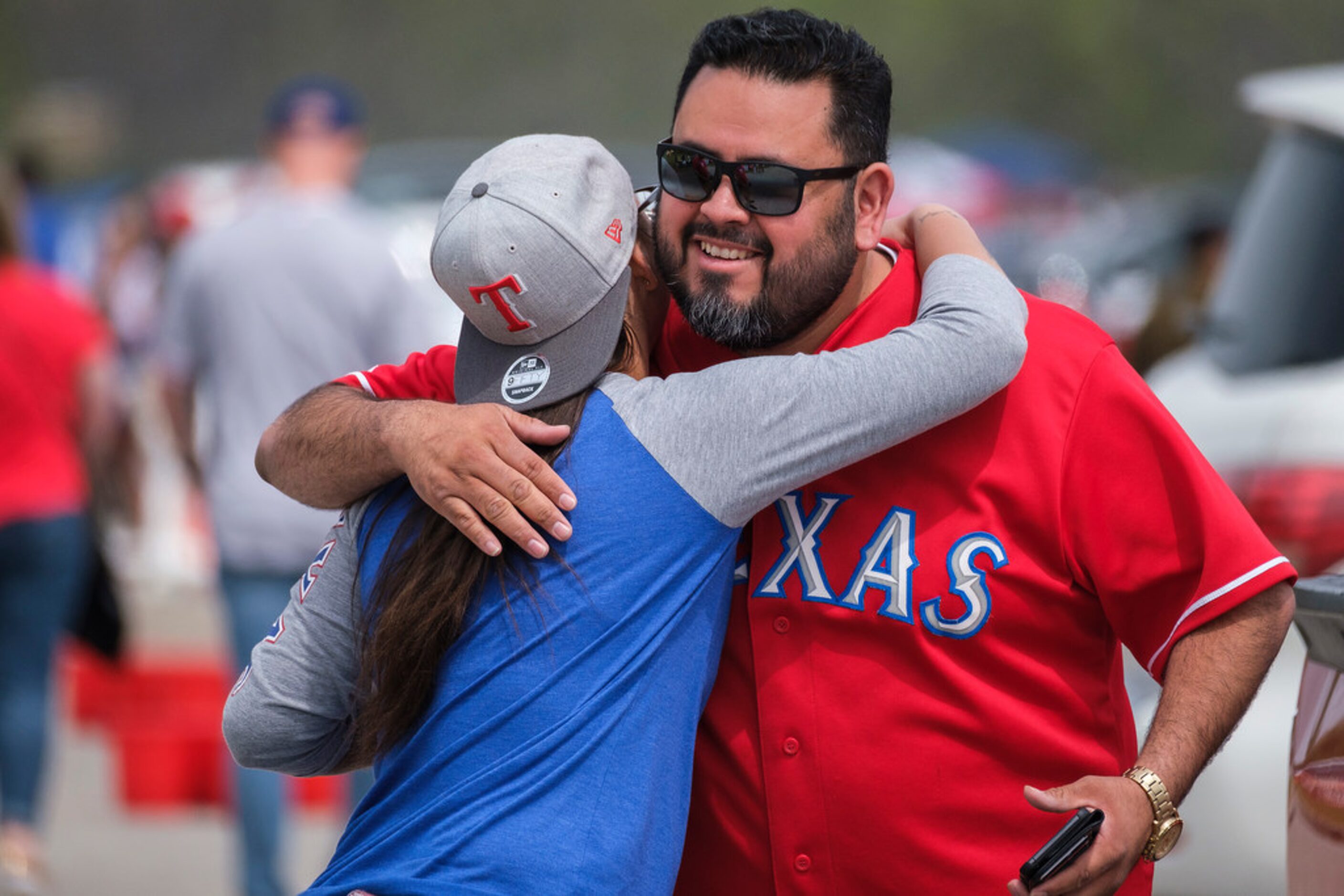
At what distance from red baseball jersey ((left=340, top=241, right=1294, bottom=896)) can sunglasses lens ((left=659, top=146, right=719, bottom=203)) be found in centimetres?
47

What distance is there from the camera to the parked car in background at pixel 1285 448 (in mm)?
2666

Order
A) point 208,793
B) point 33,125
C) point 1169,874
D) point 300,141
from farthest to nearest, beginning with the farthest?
point 33,125 < point 208,793 < point 300,141 < point 1169,874

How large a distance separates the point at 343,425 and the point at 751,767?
79 cm

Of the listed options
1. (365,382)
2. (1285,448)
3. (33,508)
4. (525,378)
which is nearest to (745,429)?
(525,378)

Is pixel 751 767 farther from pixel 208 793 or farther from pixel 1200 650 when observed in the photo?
pixel 208 793

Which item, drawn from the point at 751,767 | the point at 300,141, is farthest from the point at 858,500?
the point at 300,141

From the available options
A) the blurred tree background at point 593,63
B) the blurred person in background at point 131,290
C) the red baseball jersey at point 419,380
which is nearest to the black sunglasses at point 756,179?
the red baseball jersey at point 419,380

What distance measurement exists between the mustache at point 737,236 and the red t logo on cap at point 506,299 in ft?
1.17

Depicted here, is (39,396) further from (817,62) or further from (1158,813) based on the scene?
(1158,813)

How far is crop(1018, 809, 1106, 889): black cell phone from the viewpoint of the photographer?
222 cm

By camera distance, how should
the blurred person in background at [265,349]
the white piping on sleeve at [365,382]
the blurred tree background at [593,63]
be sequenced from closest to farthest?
the white piping on sleeve at [365,382] → the blurred person in background at [265,349] → the blurred tree background at [593,63]

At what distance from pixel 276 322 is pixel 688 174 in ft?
9.89

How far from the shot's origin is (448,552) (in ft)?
7.83

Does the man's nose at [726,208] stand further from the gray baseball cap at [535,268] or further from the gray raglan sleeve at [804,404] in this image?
the gray raglan sleeve at [804,404]
